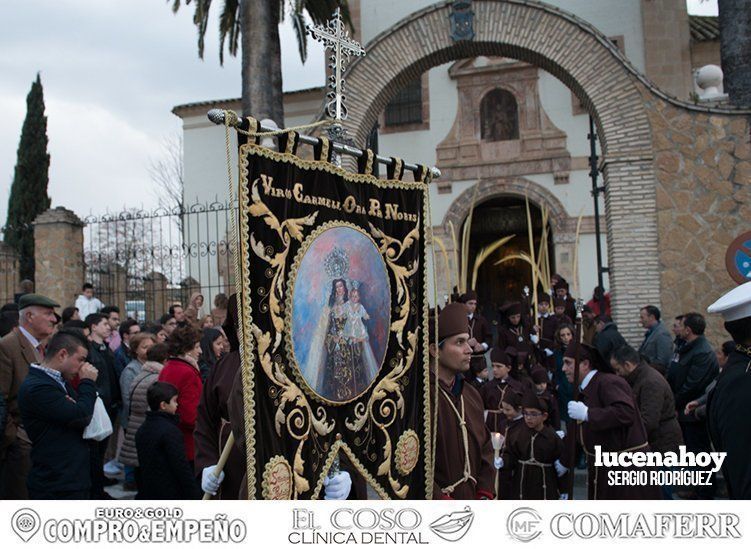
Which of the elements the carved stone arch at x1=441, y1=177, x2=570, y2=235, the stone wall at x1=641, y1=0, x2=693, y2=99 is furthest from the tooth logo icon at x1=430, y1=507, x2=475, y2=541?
the stone wall at x1=641, y1=0, x2=693, y2=99

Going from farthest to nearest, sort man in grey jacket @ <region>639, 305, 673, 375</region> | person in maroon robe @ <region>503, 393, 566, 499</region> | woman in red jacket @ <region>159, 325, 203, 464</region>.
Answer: man in grey jacket @ <region>639, 305, 673, 375</region> < person in maroon robe @ <region>503, 393, 566, 499</region> < woman in red jacket @ <region>159, 325, 203, 464</region>

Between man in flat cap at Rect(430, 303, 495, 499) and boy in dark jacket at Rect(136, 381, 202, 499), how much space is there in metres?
1.79

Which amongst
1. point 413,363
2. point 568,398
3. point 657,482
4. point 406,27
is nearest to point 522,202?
point 406,27

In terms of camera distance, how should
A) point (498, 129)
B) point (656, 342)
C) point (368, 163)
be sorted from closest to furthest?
point (368, 163), point (656, 342), point (498, 129)

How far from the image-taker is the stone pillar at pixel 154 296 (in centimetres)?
1510

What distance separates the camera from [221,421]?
14.8 ft

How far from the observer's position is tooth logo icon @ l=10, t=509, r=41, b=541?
3.66m

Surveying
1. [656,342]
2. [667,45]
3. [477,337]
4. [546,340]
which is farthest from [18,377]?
[667,45]

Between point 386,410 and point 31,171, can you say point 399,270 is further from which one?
point 31,171

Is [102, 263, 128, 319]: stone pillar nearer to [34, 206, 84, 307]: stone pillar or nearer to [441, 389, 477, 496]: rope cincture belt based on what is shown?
[34, 206, 84, 307]: stone pillar

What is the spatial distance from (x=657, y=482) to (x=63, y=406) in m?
4.04

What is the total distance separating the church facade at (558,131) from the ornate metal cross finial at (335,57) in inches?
134

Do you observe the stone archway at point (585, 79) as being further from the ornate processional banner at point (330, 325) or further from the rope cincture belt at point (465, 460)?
the ornate processional banner at point (330, 325)

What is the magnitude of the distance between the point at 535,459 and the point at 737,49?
8.73m
